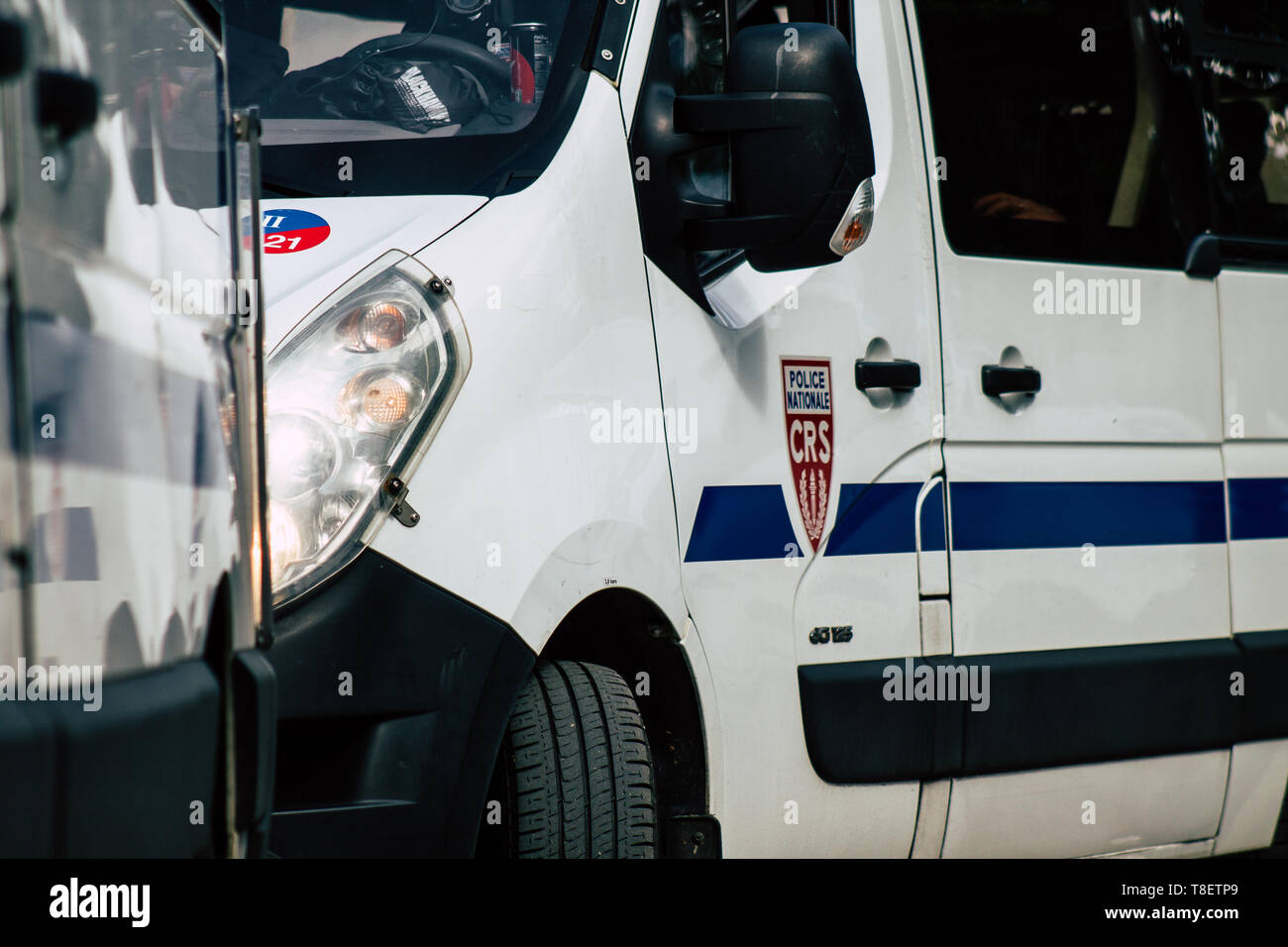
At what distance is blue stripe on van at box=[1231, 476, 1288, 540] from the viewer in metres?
4.02

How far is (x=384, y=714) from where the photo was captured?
2439mm

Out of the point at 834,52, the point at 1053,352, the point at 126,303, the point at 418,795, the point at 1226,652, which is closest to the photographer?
the point at 126,303

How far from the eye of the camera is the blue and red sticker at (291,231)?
8.59 ft

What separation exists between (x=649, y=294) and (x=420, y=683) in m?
0.82

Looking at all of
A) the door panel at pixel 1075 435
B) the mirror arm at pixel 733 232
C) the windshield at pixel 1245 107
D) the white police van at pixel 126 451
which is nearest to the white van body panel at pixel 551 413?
the mirror arm at pixel 733 232

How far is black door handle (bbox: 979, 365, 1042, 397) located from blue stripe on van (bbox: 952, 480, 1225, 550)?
7.8 inches

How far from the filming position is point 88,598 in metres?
→ 1.25

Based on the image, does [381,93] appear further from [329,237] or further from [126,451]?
[126,451]

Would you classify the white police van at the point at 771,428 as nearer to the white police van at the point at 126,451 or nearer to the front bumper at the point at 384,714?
the front bumper at the point at 384,714

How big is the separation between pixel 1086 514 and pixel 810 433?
83cm

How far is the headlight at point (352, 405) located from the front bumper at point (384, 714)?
0.07 metres

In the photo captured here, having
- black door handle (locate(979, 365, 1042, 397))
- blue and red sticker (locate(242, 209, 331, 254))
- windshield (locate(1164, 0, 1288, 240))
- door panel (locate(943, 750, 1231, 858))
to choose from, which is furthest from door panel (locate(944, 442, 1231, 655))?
blue and red sticker (locate(242, 209, 331, 254))
